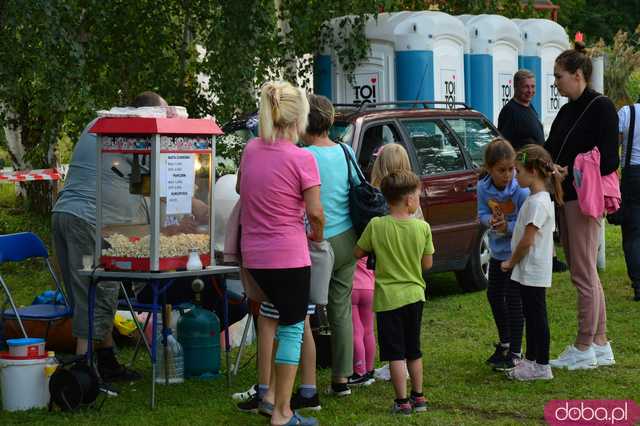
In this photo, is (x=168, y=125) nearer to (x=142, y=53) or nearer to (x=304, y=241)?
(x=304, y=241)

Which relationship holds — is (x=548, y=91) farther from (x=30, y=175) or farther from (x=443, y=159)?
(x=30, y=175)

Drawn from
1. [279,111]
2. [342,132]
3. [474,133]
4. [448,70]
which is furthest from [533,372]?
[448,70]

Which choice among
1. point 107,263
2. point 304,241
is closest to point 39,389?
point 107,263

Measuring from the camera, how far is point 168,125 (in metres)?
7.00

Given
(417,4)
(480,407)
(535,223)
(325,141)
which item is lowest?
(480,407)

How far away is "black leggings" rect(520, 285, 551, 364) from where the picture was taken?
7.28 meters

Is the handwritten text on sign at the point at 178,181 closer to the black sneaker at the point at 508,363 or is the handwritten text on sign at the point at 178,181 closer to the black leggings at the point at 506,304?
the black leggings at the point at 506,304

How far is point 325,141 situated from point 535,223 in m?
1.41

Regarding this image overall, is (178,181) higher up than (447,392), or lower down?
higher up

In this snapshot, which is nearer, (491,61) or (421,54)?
(421,54)

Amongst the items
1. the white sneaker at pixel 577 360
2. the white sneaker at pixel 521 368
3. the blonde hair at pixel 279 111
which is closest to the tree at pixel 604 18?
the white sneaker at pixel 577 360

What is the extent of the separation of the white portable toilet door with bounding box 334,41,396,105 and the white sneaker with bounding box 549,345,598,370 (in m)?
6.48

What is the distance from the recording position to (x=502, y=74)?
15.7m

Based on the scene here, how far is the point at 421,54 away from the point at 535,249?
6700 millimetres
